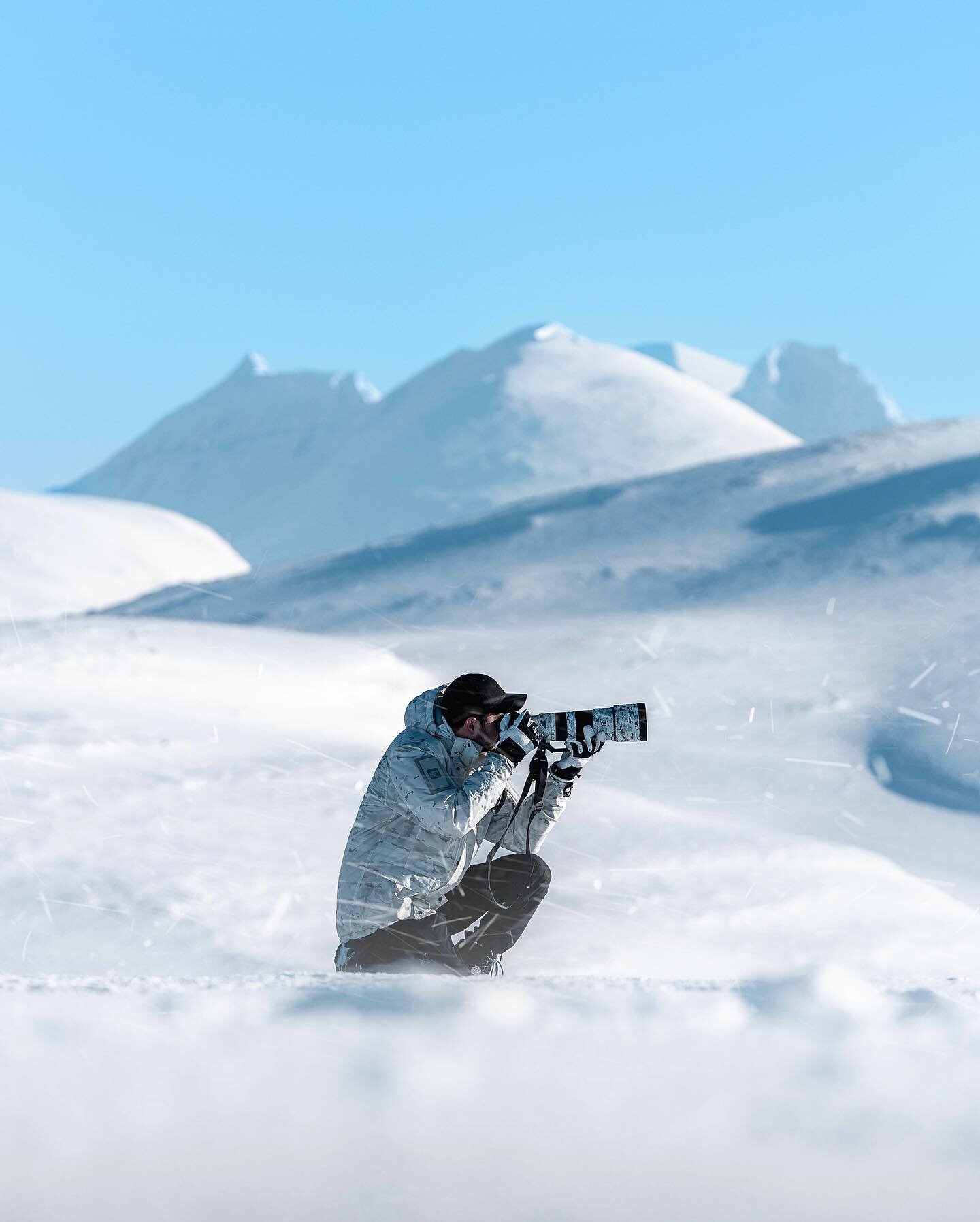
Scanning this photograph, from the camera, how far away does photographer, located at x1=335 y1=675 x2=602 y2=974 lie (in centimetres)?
285

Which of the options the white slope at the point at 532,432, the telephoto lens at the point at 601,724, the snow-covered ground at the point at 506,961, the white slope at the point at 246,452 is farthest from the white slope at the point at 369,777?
the white slope at the point at 246,452

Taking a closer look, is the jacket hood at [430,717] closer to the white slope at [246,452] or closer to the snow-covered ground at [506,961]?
the snow-covered ground at [506,961]

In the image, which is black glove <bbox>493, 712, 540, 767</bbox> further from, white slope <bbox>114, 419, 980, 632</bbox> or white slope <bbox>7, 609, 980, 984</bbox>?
white slope <bbox>114, 419, 980, 632</bbox>

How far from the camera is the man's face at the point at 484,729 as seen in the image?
9.52 feet

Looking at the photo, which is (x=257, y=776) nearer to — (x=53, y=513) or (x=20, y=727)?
(x=20, y=727)

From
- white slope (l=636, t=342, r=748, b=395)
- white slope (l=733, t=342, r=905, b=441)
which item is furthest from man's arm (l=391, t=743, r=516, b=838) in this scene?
white slope (l=636, t=342, r=748, b=395)

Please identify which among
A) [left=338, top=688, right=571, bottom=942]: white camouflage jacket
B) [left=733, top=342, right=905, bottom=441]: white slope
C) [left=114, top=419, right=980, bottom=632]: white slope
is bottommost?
[left=338, top=688, right=571, bottom=942]: white camouflage jacket

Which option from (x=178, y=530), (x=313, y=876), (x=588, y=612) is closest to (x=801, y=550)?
(x=588, y=612)

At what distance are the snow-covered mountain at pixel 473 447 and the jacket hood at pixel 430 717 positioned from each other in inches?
1692

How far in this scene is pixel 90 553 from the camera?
27.5 m

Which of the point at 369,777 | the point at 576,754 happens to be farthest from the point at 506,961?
the point at 369,777

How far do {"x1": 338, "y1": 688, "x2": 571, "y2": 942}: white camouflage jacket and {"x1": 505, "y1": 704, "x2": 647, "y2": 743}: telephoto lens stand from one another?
195 millimetres

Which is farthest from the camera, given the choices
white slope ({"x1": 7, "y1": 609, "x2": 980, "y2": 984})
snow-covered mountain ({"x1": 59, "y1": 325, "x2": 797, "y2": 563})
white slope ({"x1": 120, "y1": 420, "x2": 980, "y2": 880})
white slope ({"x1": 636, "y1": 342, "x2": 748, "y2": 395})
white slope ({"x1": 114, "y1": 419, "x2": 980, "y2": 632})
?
white slope ({"x1": 636, "y1": 342, "x2": 748, "y2": 395})

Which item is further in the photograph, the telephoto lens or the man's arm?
the telephoto lens
